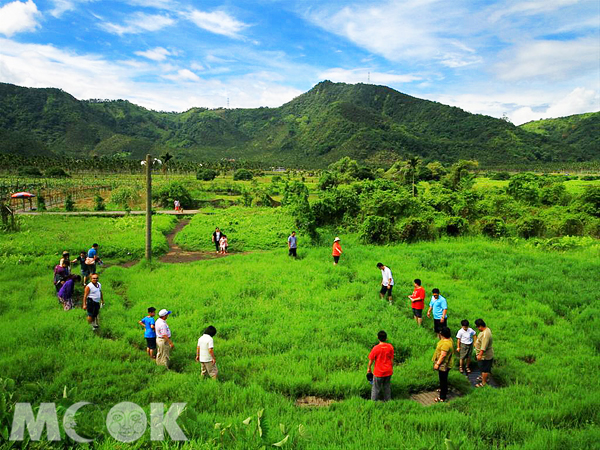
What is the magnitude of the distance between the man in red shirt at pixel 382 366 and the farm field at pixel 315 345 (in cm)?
30

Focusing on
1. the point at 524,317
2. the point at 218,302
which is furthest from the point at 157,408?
the point at 524,317

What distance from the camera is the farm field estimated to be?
5.95m

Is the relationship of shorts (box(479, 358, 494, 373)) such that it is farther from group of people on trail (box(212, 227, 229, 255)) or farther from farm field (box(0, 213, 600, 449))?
group of people on trail (box(212, 227, 229, 255))

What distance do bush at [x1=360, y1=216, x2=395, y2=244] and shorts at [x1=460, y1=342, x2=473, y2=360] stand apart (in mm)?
14319

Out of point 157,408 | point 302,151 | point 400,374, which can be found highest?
point 302,151

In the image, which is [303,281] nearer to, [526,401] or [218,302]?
[218,302]

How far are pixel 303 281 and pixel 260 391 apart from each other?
297 inches

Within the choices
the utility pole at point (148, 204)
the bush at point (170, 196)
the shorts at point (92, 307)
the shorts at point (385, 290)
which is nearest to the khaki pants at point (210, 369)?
the shorts at point (92, 307)

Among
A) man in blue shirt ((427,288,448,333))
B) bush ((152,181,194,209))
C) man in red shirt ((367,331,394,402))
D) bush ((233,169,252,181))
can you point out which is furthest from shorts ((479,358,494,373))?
bush ((233,169,252,181))

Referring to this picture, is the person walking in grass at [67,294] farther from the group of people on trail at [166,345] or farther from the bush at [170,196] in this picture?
the bush at [170,196]

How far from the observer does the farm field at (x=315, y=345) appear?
595cm

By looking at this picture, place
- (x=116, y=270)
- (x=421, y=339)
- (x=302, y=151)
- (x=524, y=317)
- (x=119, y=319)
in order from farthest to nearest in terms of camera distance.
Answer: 1. (x=302, y=151)
2. (x=116, y=270)
3. (x=524, y=317)
4. (x=119, y=319)
5. (x=421, y=339)

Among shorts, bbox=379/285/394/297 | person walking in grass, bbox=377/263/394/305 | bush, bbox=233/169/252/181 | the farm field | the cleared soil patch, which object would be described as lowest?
the cleared soil patch

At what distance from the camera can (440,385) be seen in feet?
24.2
